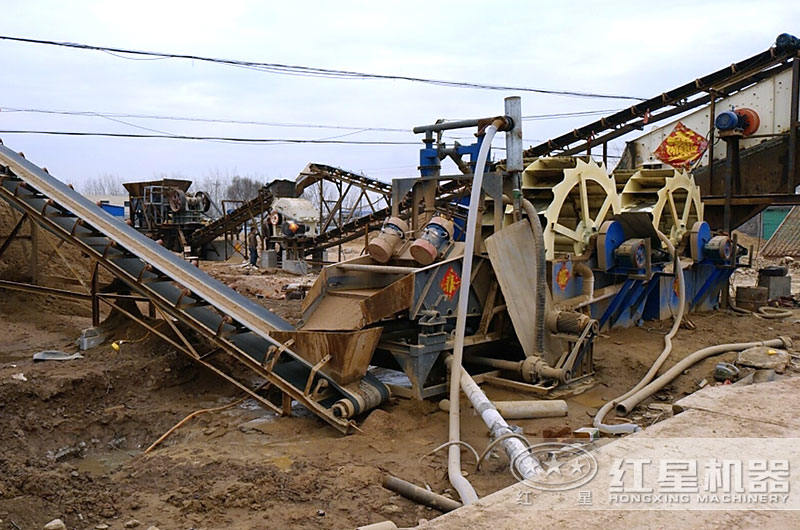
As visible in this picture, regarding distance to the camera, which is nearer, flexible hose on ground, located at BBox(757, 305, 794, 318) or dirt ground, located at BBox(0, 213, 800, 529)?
dirt ground, located at BBox(0, 213, 800, 529)

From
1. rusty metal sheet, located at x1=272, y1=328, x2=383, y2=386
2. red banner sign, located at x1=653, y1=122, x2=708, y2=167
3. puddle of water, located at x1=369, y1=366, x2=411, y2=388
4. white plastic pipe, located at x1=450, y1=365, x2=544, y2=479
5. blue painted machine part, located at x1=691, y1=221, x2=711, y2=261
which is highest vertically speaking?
red banner sign, located at x1=653, y1=122, x2=708, y2=167

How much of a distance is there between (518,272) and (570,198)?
2.77m

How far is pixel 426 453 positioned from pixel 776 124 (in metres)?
10.7

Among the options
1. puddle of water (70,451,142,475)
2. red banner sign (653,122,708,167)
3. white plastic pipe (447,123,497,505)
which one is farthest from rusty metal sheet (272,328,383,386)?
red banner sign (653,122,708,167)

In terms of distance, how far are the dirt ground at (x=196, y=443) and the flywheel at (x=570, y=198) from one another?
1.27 metres

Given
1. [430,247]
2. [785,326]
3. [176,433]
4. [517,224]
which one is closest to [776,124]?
[785,326]

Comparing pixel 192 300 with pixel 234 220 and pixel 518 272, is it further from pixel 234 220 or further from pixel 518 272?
pixel 234 220

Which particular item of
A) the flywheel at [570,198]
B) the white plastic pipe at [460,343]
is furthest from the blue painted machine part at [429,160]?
the flywheel at [570,198]

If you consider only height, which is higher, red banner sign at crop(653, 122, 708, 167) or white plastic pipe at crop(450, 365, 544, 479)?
red banner sign at crop(653, 122, 708, 167)

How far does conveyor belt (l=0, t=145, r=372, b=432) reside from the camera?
19.0ft

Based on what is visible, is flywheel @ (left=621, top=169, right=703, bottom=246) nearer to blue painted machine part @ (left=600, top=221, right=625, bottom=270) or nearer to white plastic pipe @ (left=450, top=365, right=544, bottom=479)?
blue painted machine part @ (left=600, top=221, right=625, bottom=270)

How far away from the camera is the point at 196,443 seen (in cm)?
534

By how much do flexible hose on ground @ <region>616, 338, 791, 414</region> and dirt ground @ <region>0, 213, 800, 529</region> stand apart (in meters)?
0.13

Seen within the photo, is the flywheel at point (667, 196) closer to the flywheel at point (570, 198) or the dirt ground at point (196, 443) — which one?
the flywheel at point (570, 198)
